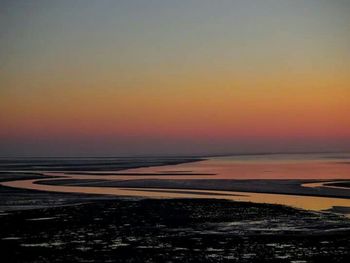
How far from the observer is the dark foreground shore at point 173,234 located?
15.4 metres

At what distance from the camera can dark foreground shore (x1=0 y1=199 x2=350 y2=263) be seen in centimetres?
1541

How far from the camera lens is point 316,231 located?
A: 63.3 feet

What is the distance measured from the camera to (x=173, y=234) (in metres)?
19.1

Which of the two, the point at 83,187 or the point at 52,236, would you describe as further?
the point at 83,187

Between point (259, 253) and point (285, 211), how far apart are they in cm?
948

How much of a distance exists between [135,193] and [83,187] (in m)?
6.94

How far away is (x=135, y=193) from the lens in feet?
115

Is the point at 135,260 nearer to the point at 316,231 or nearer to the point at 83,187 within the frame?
the point at 316,231

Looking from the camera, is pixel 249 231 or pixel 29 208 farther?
pixel 29 208

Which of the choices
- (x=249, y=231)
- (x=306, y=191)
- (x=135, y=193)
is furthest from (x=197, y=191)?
(x=249, y=231)

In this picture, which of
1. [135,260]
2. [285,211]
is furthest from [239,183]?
[135,260]

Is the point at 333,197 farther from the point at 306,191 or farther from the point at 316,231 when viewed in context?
the point at 316,231

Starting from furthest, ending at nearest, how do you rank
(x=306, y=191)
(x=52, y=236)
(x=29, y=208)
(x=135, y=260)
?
(x=306, y=191) < (x=29, y=208) < (x=52, y=236) < (x=135, y=260)

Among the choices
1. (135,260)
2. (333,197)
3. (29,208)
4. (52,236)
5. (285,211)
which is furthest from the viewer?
(333,197)
